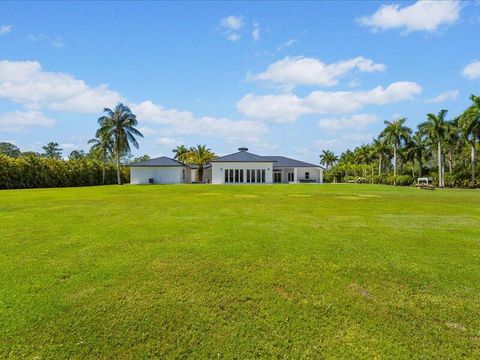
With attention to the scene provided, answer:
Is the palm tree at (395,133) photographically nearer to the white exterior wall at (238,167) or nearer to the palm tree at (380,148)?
the palm tree at (380,148)

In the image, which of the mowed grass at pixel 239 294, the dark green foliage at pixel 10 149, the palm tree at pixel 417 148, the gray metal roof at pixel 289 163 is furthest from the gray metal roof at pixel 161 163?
the dark green foliage at pixel 10 149

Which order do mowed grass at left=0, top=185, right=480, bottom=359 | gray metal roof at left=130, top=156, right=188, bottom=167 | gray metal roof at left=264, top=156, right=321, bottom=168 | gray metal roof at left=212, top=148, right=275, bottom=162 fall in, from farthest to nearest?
gray metal roof at left=264, top=156, right=321, bottom=168 → gray metal roof at left=130, top=156, right=188, bottom=167 → gray metal roof at left=212, top=148, right=275, bottom=162 → mowed grass at left=0, top=185, right=480, bottom=359

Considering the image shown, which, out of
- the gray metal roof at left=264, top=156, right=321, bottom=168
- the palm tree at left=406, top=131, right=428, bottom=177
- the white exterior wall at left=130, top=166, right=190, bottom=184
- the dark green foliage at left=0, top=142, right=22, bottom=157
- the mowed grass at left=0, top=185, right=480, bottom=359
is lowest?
the mowed grass at left=0, top=185, right=480, bottom=359

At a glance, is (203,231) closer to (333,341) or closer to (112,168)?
(333,341)

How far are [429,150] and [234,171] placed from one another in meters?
32.4

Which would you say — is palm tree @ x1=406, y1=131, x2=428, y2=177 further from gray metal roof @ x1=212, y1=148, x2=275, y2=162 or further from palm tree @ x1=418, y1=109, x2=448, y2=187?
gray metal roof @ x1=212, y1=148, x2=275, y2=162

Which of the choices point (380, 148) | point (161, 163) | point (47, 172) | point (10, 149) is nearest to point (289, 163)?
point (380, 148)

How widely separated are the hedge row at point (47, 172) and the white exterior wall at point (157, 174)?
7.11 m

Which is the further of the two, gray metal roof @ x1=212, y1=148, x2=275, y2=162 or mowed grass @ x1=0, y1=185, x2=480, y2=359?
gray metal roof @ x1=212, y1=148, x2=275, y2=162

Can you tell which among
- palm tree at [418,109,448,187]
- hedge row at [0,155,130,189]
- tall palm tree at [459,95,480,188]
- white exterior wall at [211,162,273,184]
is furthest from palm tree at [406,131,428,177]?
hedge row at [0,155,130,189]

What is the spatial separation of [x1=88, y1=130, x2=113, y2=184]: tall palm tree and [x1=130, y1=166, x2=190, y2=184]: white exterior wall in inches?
196

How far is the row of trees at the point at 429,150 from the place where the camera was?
132ft

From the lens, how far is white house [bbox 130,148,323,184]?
154 ft

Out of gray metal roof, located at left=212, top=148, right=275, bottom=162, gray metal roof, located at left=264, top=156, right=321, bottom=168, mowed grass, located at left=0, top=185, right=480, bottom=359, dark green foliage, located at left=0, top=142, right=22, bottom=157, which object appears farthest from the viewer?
dark green foliage, located at left=0, top=142, right=22, bottom=157
